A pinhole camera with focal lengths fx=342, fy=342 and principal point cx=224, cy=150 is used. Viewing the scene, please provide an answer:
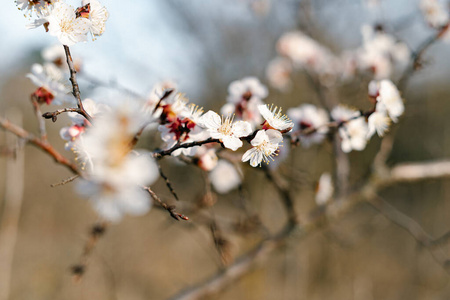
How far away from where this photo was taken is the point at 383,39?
1567 millimetres

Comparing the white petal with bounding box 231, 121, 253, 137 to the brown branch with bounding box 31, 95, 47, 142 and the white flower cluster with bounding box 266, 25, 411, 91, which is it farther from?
the white flower cluster with bounding box 266, 25, 411, 91

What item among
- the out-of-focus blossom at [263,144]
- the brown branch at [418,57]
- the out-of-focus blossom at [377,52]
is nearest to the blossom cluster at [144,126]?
the out-of-focus blossom at [263,144]

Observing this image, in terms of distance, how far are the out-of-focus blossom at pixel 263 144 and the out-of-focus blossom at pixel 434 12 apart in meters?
1.17

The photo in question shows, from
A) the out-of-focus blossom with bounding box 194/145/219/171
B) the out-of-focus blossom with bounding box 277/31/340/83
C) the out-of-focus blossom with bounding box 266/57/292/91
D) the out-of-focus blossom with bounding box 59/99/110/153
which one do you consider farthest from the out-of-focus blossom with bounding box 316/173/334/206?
the out-of-focus blossom with bounding box 266/57/292/91

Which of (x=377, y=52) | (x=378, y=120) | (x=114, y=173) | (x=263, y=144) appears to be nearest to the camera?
(x=114, y=173)

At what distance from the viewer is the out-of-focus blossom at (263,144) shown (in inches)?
22.1

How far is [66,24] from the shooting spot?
546 millimetres

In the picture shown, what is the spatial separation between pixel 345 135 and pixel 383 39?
0.99 metres

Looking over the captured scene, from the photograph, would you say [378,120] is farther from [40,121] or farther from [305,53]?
[305,53]

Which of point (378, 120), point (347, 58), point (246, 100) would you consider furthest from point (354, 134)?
point (347, 58)

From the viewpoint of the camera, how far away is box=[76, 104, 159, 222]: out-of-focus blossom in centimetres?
35

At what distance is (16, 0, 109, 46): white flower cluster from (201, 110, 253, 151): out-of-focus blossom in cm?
24

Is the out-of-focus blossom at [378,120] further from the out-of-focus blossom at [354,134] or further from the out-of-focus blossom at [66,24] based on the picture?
the out-of-focus blossom at [66,24]

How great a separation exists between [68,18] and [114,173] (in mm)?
337
